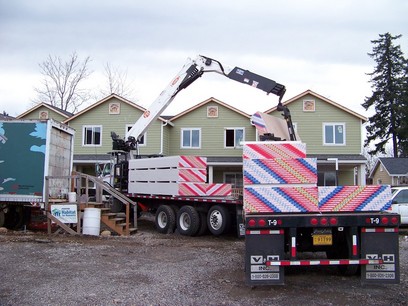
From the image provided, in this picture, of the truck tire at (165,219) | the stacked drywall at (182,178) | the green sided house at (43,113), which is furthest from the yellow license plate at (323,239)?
the green sided house at (43,113)

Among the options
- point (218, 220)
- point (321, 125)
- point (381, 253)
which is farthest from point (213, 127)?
point (381, 253)

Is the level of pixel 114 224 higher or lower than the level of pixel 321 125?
lower

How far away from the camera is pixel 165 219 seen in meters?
14.4

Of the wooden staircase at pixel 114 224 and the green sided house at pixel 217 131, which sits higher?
the green sided house at pixel 217 131

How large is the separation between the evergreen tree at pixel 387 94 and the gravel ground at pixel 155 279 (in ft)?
124

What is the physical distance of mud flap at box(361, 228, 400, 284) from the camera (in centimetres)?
632

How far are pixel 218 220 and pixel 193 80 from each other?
20.6 ft

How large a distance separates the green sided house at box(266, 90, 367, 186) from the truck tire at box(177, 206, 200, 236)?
1600cm

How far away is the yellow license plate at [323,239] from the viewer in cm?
654

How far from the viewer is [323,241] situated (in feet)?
21.5

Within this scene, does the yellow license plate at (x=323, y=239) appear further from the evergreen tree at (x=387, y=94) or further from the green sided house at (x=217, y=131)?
the evergreen tree at (x=387, y=94)

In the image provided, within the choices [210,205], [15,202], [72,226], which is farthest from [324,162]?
[15,202]

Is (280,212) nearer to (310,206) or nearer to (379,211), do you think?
(310,206)

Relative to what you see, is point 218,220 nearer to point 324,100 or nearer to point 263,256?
point 263,256
